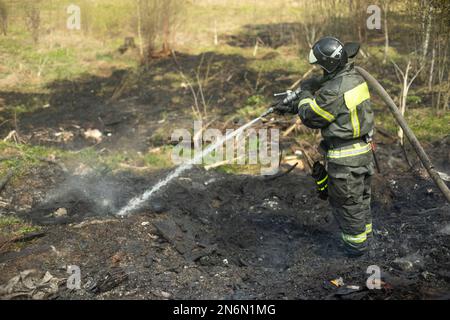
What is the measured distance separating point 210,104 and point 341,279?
238 inches

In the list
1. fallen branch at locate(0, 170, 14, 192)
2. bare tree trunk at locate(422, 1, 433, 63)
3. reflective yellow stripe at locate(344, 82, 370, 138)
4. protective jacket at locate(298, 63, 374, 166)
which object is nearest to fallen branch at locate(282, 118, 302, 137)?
bare tree trunk at locate(422, 1, 433, 63)

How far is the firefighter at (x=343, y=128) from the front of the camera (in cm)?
442

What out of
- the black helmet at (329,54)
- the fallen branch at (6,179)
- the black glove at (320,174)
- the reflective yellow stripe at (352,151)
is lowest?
the fallen branch at (6,179)

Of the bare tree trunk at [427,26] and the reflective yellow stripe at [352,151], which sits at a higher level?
the bare tree trunk at [427,26]

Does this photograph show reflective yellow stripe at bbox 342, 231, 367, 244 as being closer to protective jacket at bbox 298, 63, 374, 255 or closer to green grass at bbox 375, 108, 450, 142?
protective jacket at bbox 298, 63, 374, 255

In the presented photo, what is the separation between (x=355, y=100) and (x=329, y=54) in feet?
1.66

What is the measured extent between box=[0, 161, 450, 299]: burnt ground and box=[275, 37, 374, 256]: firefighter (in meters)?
0.40

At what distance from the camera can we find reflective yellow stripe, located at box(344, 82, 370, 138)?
4.40m

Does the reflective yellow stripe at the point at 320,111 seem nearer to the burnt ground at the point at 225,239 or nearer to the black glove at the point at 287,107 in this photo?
the black glove at the point at 287,107

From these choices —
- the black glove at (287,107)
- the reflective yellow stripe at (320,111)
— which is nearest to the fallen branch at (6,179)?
the black glove at (287,107)

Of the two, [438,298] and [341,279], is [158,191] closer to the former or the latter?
[341,279]

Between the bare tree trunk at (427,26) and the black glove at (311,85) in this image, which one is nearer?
the black glove at (311,85)

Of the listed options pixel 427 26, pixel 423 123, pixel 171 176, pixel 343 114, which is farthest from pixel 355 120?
pixel 427 26

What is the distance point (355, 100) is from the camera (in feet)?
14.5
